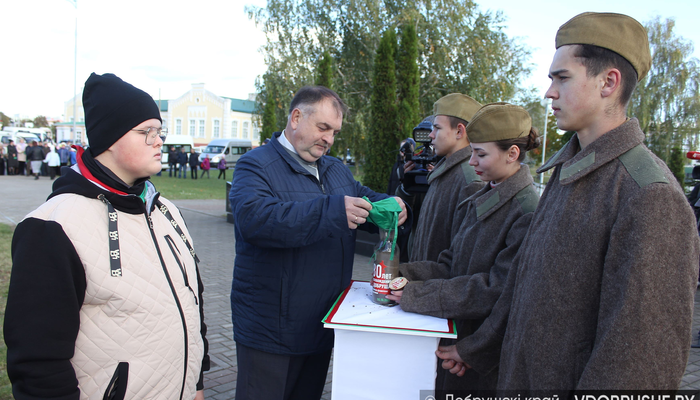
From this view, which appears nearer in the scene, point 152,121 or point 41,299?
point 41,299

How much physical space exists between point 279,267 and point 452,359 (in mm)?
927

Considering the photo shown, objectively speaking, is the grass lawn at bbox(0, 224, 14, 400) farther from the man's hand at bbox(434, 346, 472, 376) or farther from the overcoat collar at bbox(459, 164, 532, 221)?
the overcoat collar at bbox(459, 164, 532, 221)

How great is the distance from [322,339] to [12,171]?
28.5m

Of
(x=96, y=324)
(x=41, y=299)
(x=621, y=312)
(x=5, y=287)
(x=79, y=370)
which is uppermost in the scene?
(x=621, y=312)

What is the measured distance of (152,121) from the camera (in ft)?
6.10

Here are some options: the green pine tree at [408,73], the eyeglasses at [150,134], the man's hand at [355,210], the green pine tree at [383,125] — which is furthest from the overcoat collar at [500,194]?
the green pine tree at [408,73]

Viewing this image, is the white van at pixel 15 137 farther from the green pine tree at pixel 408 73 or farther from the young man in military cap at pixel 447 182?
the young man in military cap at pixel 447 182

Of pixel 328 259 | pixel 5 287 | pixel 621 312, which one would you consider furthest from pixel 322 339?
pixel 5 287

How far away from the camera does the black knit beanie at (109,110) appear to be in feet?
5.75

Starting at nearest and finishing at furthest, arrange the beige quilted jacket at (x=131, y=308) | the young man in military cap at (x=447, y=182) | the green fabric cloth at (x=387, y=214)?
the beige quilted jacket at (x=131, y=308) → the green fabric cloth at (x=387, y=214) → the young man in military cap at (x=447, y=182)

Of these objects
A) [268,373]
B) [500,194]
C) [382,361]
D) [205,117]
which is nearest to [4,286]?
[268,373]

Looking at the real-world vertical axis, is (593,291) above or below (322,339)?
above

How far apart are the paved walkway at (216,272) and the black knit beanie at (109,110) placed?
8.37ft

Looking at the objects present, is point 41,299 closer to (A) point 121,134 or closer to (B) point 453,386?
(A) point 121,134
